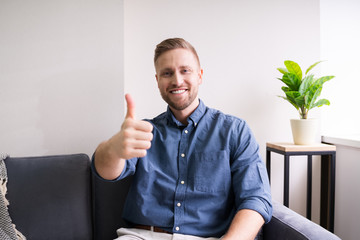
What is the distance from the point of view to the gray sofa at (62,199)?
127cm

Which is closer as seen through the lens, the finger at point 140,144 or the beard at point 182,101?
the finger at point 140,144

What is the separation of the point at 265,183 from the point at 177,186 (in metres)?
0.37

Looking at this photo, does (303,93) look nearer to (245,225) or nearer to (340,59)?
(340,59)

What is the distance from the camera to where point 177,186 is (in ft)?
3.75

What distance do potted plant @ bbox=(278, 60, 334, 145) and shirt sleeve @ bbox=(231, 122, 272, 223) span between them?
0.65 metres

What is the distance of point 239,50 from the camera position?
1.90 metres

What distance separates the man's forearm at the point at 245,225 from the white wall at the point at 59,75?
→ 95cm

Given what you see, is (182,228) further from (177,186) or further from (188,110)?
(188,110)

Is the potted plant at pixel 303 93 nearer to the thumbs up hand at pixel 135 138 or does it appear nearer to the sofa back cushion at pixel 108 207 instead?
the sofa back cushion at pixel 108 207

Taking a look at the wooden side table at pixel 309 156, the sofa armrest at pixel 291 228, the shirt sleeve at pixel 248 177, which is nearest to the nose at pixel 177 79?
the shirt sleeve at pixel 248 177

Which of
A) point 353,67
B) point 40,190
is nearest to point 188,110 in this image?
point 40,190

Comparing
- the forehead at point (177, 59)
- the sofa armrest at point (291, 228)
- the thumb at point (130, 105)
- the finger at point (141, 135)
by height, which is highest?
the forehead at point (177, 59)

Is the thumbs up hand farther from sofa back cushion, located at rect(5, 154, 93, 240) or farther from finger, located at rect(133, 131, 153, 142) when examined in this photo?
sofa back cushion, located at rect(5, 154, 93, 240)

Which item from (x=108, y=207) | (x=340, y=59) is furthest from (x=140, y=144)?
(x=340, y=59)
